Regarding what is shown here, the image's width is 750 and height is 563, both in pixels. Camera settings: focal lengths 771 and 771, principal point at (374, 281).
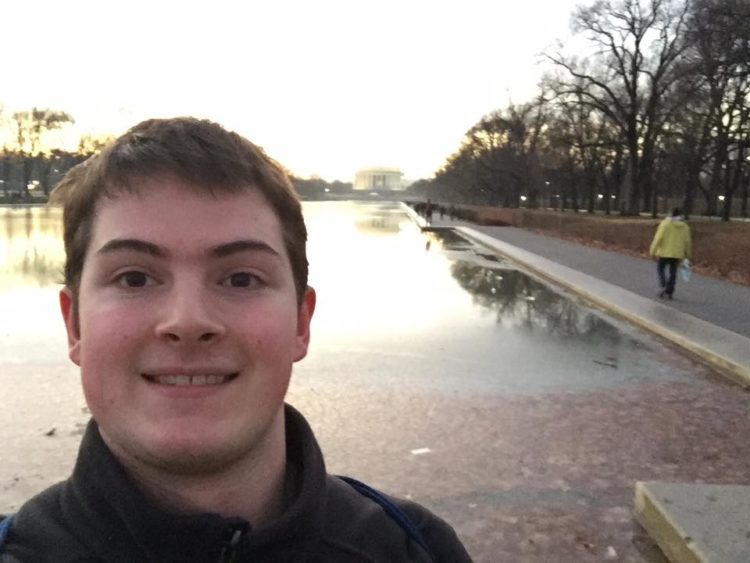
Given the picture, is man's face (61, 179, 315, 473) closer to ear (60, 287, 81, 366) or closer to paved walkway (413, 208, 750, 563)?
ear (60, 287, 81, 366)

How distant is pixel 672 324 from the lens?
488 inches

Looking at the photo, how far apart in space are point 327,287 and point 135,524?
16250mm

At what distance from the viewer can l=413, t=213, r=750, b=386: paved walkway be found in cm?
1044

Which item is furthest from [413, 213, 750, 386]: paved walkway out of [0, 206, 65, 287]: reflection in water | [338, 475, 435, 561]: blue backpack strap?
[0, 206, 65, 287]: reflection in water

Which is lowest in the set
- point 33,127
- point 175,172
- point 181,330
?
point 181,330

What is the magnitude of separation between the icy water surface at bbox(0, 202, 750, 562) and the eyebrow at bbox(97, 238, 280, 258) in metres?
0.38

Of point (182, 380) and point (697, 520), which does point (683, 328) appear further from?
point (182, 380)

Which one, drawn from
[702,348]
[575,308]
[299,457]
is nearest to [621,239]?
[575,308]

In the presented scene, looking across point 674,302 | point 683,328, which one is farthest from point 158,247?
point 674,302

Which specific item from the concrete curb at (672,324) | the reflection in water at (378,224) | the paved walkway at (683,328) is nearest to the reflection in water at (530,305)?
the concrete curb at (672,324)

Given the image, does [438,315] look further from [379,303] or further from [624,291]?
[624,291]

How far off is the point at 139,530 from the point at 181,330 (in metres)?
0.38

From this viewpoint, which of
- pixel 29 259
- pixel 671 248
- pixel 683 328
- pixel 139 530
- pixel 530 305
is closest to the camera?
pixel 139 530

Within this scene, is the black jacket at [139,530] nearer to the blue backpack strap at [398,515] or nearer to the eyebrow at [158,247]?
the blue backpack strap at [398,515]
